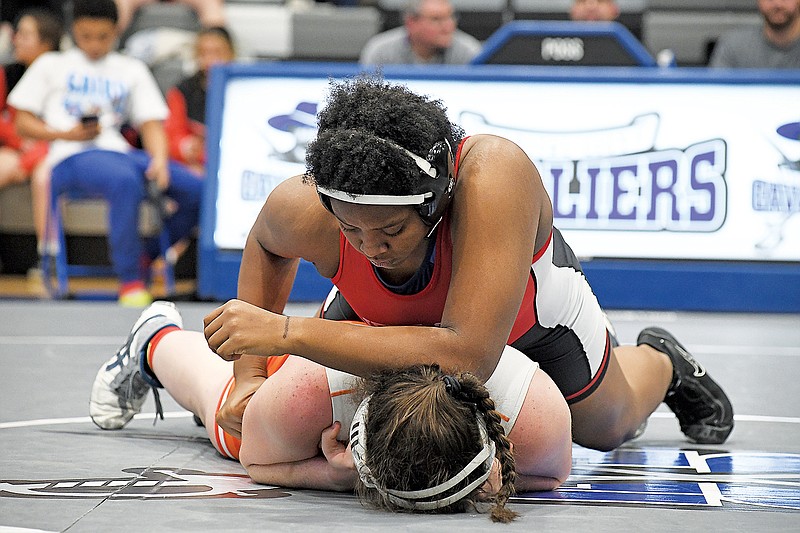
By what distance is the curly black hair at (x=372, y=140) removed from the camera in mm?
2012

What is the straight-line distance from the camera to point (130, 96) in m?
6.75

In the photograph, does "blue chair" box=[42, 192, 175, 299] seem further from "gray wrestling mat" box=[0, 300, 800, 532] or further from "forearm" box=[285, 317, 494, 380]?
"forearm" box=[285, 317, 494, 380]

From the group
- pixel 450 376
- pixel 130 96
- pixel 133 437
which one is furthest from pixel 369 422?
pixel 130 96

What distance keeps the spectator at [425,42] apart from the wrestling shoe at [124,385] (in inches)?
166

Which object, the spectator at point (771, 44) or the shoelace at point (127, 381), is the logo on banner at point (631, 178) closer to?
the spectator at point (771, 44)

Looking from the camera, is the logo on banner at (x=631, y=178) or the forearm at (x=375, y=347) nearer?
the forearm at (x=375, y=347)

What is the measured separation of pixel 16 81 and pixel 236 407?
5.78 meters

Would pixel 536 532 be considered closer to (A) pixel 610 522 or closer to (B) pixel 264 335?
(A) pixel 610 522

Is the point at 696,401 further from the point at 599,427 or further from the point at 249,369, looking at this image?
the point at 249,369

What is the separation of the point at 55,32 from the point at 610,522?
6.44m

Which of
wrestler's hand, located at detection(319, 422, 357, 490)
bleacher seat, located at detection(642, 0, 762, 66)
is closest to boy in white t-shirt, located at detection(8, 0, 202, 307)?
bleacher seat, located at detection(642, 0, 762, 66)

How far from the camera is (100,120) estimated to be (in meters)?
6.64

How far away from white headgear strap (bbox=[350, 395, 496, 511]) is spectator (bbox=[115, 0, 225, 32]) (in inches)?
267

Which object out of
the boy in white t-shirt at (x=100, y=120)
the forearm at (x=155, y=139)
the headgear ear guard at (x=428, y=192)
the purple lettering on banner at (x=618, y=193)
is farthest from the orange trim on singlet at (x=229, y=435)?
the forearm at (x=155, y=139)
